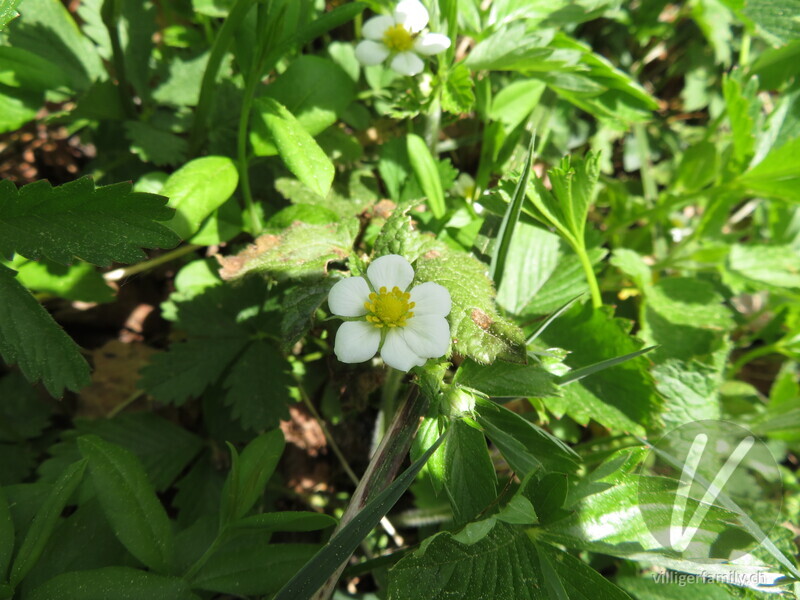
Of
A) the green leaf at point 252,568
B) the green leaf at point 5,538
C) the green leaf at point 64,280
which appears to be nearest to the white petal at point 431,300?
the green leaf at point 252,568

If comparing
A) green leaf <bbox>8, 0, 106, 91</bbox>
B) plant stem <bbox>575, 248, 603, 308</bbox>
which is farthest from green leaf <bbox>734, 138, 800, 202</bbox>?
green leaf <bbox>8, 0, 106, 91</bbox>

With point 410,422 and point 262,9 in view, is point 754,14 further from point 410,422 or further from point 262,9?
point 410,422

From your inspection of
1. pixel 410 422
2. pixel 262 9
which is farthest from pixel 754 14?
pixel 410 422

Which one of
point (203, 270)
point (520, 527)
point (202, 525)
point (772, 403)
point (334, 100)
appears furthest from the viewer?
point (772, 403)

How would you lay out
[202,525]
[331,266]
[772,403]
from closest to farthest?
1. [202,525]
2. [331,266]
3. [772,403]

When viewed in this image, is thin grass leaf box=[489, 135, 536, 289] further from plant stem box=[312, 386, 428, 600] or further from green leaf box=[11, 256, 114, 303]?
green leaf box=[11, 256, 114, 303]

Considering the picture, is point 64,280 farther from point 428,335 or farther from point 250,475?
point 428,335

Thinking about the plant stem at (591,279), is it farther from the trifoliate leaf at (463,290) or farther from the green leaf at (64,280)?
the green leaf at (64,280)

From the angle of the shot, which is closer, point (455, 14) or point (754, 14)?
point (455, 14)
